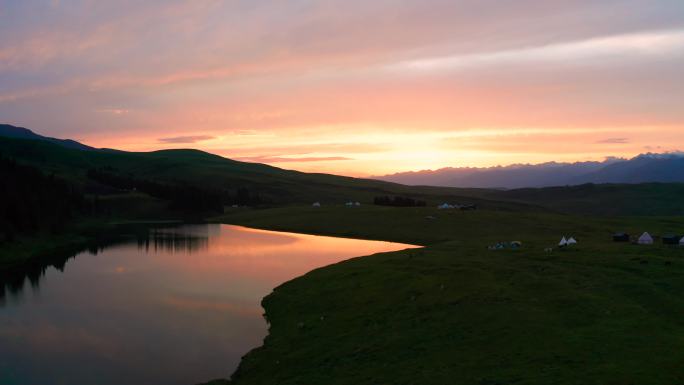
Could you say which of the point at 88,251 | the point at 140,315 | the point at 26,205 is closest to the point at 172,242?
the point at 88,251

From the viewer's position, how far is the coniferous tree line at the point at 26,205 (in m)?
106

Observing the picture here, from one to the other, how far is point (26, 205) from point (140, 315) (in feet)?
252

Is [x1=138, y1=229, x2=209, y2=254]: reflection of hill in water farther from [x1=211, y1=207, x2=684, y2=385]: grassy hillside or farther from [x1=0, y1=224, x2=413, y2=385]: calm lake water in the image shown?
[x1=211, y1=207, x2=684, y2=385]: grassy hillside

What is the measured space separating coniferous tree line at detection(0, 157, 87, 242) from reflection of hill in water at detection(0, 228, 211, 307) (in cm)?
1286

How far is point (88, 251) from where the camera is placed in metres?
108

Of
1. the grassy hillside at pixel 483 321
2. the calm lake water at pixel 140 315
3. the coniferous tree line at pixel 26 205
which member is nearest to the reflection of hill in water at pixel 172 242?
the calm lake water at pixel 140 315

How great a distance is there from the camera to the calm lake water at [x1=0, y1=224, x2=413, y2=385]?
3822cm

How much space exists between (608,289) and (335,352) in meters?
24.8

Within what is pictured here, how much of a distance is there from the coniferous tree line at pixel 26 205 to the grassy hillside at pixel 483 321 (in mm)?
71129

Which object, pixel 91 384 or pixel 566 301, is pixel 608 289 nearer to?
pixel 566 301

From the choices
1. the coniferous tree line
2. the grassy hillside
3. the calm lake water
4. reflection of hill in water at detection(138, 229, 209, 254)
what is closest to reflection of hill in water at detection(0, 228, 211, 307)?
reflection of hill in water at detection(138, 229, 209, 254)

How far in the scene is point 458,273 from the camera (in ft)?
182

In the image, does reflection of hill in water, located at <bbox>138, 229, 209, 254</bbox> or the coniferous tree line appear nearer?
the coniferous tree line

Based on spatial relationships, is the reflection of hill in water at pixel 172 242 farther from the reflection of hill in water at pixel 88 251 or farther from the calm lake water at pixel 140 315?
the calm lake water at pixel 140 315
